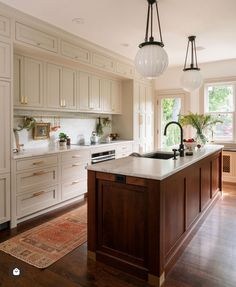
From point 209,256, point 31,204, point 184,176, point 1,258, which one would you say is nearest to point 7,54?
point 31,204

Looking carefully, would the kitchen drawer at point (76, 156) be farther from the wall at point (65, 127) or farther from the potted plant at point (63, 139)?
the wall at point (65, 127)

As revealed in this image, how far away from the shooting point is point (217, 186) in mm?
4375

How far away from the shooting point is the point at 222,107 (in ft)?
19.3

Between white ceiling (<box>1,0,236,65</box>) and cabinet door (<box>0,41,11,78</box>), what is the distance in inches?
19.9

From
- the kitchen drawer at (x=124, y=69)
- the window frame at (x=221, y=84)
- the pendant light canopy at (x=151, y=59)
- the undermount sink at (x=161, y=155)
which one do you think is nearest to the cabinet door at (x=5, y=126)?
the pendant light canopy at (x=151, y=59)

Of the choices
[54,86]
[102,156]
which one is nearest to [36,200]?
[102,156]

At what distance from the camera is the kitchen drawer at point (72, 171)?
3871 millimetres

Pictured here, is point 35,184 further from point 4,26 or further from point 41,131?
point 4,26

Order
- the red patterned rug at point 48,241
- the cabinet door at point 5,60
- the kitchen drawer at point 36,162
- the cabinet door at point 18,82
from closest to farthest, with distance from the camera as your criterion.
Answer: the red patterned rug at point 48,241 < the cabinet door at point 5,60 < the kitchen drawer at point 36,162 < the cabinet door at point 18,82

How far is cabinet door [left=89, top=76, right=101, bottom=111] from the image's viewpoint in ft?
15.9

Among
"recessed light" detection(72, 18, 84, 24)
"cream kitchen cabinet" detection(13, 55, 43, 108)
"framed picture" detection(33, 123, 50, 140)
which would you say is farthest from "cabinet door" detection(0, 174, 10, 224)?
"recessed light" detection(72, 18, 84, 24)

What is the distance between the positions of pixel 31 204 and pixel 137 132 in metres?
3.29

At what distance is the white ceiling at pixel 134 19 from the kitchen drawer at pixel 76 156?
1.91 m

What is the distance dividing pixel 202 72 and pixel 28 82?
13.7 feet
